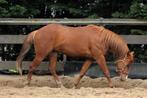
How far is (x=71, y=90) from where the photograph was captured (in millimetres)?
8969

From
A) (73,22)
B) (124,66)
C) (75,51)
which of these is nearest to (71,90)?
(75,51)

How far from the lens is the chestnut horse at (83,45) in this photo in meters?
9.68

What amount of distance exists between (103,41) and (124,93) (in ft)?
5.85

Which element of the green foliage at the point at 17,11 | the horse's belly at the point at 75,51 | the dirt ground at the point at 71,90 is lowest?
the dirt ground at the point at 71,90

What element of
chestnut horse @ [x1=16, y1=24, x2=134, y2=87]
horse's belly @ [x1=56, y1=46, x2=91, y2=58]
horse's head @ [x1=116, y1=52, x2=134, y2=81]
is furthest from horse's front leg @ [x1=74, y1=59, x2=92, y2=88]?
horse's head @ [x1=116, y1=52, x2=134, y2=81]

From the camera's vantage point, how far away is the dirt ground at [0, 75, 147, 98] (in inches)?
314

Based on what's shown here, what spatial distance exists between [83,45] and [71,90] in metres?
1.17

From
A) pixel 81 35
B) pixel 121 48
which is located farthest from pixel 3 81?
pixel 121 48

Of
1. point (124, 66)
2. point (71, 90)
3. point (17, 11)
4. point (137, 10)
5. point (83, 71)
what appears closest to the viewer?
point (71, 90)

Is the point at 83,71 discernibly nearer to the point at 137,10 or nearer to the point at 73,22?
the point at 73,22

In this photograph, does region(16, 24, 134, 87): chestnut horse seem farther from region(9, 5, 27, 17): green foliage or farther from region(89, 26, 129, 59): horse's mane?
region(9, 5, 27, 17): green foliage

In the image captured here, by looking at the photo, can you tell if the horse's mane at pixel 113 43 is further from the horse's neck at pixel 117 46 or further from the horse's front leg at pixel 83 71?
the horse's front leg at pixel 83 71

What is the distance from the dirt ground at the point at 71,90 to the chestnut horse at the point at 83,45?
1.64 ft

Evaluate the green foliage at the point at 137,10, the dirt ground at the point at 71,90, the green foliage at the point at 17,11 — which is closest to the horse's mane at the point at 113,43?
the dirt ground at the point at 71,90
